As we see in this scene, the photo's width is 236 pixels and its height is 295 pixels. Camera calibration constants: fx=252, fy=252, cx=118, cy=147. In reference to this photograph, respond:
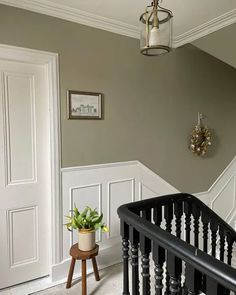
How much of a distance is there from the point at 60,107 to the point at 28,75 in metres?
0.40

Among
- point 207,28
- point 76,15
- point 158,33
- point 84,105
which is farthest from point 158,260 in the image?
point 207,28

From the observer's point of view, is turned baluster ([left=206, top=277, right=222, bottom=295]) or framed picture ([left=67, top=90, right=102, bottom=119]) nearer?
turned baluster ([left=206, top=277, right=222, bottom=295])

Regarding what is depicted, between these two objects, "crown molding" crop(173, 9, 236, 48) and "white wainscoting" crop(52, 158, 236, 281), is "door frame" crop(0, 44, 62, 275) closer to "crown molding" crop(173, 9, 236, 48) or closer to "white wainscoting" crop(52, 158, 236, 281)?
"white wainscoting" crop(52, 158, 236, 281)

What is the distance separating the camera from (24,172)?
7.68 ft

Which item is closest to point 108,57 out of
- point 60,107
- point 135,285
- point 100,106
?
point 100,106

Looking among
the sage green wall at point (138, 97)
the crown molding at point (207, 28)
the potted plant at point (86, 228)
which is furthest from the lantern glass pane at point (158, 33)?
the potted plant at point (86, 228)

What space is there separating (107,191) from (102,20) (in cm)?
A: 174

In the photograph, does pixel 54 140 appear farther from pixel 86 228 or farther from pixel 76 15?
pixel 76 15

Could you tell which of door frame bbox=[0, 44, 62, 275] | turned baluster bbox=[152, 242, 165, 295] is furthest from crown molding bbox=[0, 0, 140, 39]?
turned baluster bbox=[152, 242, 165, 295]

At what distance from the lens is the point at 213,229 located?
179 cm

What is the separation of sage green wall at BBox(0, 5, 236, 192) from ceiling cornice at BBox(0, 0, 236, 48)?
0.17ft

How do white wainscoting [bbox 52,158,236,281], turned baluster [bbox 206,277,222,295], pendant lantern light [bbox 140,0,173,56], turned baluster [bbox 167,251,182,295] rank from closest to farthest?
turned baluster [bbox 206,277,222,295], turned baluster [bbox 167,251,182,295], pendant lantern light [bbox 140,0,173,56], white wainscoting [bbox 52,158,236,281]

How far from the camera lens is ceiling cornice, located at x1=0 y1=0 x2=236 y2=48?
7.08 ft

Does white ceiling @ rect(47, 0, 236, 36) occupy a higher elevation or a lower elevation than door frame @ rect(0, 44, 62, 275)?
higher
